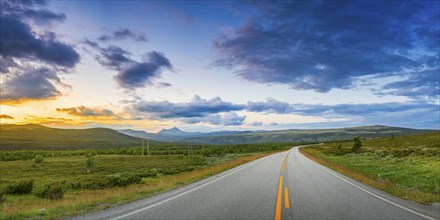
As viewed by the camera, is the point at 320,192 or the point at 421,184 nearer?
the point at 320,192

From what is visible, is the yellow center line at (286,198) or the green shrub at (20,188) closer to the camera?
the yellow center line at (286,198)

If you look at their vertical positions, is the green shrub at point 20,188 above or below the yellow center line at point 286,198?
below

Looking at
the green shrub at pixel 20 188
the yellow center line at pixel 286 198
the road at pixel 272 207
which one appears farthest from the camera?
the green shrub at pixel 20 188

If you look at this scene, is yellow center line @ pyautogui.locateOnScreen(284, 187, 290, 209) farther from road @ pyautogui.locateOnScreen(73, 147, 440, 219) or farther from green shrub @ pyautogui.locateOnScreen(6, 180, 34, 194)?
green shrub @ pyautogui.locateOnScreen(6, 180, 34, 194)

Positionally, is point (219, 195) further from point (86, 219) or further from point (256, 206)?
point (86, 219)

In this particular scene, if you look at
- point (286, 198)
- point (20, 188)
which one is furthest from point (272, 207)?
point (20, 188)

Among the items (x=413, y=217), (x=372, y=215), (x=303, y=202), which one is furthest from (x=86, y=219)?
(x=413, y=217)

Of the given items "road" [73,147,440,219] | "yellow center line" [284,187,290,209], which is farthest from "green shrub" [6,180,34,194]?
"yellow center line" [284,187,290,209]

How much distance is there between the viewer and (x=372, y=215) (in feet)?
29.8

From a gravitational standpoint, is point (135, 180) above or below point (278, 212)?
below

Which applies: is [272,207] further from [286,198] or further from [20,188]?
[20,188]

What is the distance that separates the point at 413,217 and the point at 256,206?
14.5 ft

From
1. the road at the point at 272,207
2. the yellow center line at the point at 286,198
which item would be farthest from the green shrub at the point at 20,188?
the yellow center line at the point at 286,198

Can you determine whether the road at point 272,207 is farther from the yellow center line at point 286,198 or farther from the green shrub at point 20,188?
the green shrub at point 20,188
